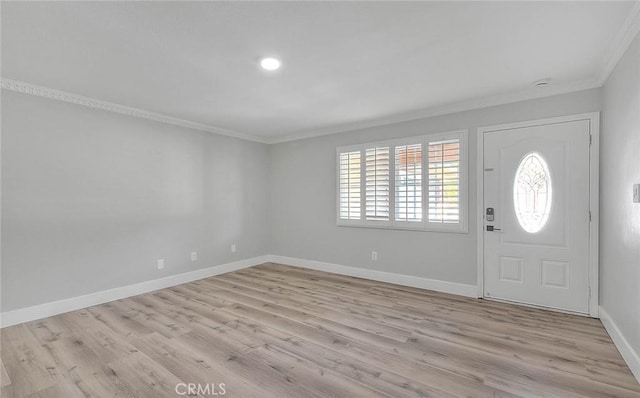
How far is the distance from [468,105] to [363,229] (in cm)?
229

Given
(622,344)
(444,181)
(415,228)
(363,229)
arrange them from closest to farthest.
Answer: (622,344)
(444,181)
(415,228)
(363,229)

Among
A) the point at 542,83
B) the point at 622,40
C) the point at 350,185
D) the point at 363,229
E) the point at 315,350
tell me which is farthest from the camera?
the point at 350,185

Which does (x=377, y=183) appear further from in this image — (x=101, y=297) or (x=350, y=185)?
(x=101, y=297)

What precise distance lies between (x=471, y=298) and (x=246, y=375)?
2.92 meters

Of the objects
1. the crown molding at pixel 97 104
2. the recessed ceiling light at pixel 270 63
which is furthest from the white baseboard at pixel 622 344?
the crown molding at pixel 97 104

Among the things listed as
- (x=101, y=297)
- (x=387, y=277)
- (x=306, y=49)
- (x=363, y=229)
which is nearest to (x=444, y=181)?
(x=363, y=229)

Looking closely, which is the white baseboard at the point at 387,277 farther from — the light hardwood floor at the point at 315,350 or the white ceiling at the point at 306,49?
the white ceiling at the point at 306,49

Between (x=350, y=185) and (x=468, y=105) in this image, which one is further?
(x=350, y=185)

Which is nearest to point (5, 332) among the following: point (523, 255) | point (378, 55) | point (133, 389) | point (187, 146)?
point (133, 389)

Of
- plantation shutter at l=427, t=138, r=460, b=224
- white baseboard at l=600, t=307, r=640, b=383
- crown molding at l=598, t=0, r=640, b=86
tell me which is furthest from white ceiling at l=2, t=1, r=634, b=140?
white baseboard at l=600, t=307, r=640, b=383

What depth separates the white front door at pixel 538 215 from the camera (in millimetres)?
3154

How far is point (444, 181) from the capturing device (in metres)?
3.98

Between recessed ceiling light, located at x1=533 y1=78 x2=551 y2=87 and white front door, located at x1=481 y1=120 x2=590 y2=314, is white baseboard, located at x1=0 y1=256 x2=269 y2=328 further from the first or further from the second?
recessed ceiling light, located at x1=533 y1=78 x2=551 y2=87

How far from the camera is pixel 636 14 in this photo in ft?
6.41
